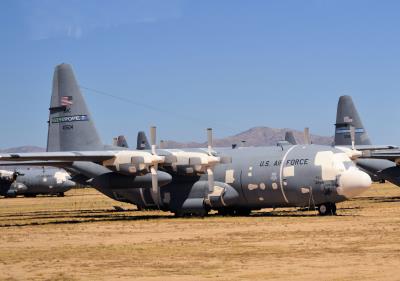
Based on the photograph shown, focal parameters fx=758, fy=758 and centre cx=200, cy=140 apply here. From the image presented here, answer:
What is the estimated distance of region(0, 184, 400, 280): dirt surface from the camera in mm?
16500

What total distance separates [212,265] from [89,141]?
1052 inches

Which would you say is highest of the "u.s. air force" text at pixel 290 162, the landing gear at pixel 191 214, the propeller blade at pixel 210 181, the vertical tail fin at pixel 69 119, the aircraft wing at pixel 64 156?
the vertical tail fin at pixel 69 119

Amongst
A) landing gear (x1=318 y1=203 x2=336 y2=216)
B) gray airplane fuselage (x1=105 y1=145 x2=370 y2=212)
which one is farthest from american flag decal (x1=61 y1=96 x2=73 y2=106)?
landing gear (x1=318 y1=203 x2=336 y2=216)

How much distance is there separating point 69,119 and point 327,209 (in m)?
16.2

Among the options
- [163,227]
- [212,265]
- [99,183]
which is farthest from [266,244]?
[99,183]

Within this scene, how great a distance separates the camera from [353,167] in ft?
118

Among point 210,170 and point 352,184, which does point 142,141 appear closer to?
point 210,170

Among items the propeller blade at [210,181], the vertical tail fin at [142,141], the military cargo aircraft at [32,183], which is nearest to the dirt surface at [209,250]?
the propeller blade at [210,181]

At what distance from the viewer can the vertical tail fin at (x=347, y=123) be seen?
219ft

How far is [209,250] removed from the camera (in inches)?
843

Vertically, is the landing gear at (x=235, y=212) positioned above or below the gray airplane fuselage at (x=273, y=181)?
below

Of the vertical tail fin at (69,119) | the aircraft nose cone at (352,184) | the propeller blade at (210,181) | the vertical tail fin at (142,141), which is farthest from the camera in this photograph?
the vertical tail fin at (142,141)

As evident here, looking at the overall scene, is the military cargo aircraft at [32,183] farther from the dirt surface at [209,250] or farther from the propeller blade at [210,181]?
the dirt surface at [209,250]

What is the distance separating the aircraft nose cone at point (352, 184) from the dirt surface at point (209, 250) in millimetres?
1733
